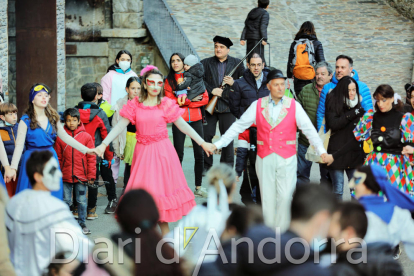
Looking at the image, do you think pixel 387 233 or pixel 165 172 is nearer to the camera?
pixel 387 233

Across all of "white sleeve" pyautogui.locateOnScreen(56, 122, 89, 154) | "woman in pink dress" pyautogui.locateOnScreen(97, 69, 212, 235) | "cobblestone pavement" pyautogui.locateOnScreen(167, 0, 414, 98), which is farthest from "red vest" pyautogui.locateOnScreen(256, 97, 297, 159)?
"cobblestone pavement" pyautogui.locateOnScreen(167, 0, 414, 98)

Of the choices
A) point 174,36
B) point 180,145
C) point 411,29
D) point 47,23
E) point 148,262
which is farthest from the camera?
point 411,29

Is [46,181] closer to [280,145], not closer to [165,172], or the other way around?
[165,172]

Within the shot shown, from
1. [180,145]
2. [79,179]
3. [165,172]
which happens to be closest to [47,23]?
[180,145]

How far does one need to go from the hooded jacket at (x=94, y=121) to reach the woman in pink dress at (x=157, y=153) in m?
0.92

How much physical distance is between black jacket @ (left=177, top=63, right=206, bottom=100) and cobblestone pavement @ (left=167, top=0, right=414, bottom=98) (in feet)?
22.4

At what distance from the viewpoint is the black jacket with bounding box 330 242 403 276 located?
9.39ft

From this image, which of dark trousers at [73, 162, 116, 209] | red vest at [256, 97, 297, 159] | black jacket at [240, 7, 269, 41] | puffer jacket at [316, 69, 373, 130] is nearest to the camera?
red vest at [256, 97, 297, 159]

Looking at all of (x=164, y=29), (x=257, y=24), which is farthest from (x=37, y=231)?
(x=164, y=29)

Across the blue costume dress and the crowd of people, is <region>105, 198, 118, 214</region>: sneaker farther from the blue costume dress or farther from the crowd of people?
the blue costume dress

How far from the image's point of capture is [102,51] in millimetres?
14156

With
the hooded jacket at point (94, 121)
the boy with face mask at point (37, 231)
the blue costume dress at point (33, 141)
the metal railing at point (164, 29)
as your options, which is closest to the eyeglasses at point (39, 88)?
the blue costume dress at point (33, 141)

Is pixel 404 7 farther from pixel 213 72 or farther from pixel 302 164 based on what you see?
pixel 302 164

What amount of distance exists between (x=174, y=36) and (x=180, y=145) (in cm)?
588
